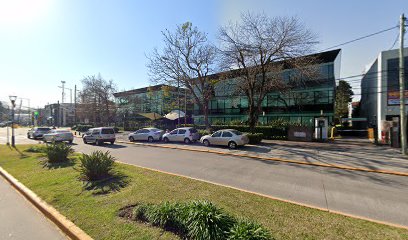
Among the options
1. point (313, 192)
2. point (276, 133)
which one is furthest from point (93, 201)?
point (276, 133)

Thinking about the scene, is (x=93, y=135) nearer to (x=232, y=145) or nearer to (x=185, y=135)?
(x=185, y=135)

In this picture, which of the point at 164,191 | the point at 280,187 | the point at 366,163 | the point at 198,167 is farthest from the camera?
the point at 366,163

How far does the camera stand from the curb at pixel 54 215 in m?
4.14

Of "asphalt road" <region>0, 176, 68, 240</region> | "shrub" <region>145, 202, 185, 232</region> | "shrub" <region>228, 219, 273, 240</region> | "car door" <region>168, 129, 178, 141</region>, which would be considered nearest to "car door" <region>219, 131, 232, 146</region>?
"car door" <region>168, 129, 178, 141</region>

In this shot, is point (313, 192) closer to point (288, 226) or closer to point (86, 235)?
point (288, 226)

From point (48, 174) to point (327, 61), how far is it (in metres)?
32.3

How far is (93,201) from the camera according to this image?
18.5 feet

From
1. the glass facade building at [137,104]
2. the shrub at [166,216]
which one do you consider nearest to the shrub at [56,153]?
the shrub at [166,216]

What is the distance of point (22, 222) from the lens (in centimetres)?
498

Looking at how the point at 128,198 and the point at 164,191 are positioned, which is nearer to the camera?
the point at 128,198

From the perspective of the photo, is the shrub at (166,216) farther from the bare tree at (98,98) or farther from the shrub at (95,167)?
the bare tree at (98,98)

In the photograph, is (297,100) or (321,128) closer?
(321,128)

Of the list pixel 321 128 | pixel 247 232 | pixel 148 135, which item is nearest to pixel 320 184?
pixel 247 232

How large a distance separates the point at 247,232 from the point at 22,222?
5193mm
